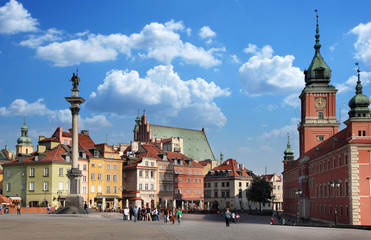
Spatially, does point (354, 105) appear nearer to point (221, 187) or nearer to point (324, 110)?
point (324, 110)

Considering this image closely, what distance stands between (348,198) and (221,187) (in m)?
82.7

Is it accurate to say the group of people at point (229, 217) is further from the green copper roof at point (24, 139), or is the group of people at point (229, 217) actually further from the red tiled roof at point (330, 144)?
the green copper roof at point (24, 139)

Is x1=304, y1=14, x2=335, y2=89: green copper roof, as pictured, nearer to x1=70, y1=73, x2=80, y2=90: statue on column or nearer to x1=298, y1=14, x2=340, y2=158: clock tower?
x1=298, y1=14, x2=340, y2=158: clock tower

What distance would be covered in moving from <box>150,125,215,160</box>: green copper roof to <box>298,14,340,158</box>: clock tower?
65189mm

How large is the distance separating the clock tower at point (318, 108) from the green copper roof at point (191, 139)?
6519 centimetres

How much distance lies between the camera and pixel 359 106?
258ft

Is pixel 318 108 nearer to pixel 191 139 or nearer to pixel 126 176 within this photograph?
pixel 126 176

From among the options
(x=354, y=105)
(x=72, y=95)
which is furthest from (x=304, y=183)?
(x=72, y=95)

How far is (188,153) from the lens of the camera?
16438cm

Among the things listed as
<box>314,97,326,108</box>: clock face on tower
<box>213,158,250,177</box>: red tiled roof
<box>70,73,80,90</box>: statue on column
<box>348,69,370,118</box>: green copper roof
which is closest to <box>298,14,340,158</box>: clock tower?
<box>314,97,326,108</box>: clock face on tower

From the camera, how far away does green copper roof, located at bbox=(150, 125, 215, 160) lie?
16425 cm

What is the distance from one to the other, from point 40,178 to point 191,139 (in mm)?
79479

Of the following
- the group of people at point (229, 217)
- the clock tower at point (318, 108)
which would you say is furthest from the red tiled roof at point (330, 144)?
the group of people at point (229, 217)

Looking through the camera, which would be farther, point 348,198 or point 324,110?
point 324,110
